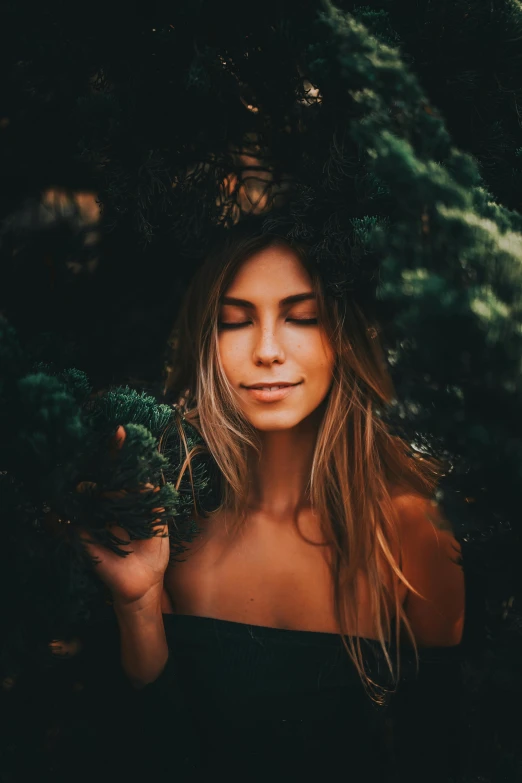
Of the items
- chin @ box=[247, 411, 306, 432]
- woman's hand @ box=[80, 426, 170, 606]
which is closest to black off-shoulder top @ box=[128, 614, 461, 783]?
woman's hand @ box=[80, 426, 170, 606]

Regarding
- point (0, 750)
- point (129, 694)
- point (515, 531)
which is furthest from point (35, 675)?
point (515, 531)

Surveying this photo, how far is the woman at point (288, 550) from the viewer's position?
1709 mm

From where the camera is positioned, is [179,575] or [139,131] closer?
[139,131]

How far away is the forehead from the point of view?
1690mm

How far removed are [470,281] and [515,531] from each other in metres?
0.48

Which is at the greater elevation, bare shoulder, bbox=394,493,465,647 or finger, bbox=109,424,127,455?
finger, bbox=109,424,127,455

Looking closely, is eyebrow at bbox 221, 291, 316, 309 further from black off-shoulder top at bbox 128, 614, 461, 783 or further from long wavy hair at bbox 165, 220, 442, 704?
black off-shoulder top at bbox 128, 614, 461, 783

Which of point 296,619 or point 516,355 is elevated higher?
point 516,355

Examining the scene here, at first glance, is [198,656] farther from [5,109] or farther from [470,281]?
[5,109]

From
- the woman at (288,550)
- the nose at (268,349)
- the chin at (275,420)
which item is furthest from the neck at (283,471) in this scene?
the nose at (268,349)

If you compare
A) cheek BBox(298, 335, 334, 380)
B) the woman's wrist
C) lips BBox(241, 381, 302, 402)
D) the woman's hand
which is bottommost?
the woman's wrist

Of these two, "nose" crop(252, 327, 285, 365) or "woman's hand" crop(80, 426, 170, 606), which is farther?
"nose" crop(252, 327, 285, 365)

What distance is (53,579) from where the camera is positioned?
1.21 m

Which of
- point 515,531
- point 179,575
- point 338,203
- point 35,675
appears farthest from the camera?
point 179,575
